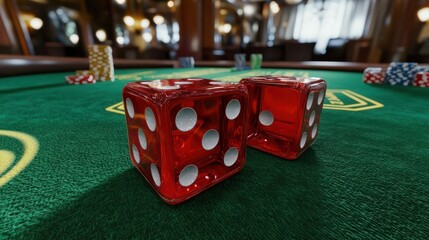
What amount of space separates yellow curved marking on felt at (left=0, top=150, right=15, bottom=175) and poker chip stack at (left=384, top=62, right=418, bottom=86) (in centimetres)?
370

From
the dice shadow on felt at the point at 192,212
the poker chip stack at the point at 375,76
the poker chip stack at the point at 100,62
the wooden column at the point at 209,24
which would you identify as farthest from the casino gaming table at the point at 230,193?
the wooden column at the point at 209,24

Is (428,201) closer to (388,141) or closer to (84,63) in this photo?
(388,141)

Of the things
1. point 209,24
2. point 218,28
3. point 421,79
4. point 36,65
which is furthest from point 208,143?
point 218,28

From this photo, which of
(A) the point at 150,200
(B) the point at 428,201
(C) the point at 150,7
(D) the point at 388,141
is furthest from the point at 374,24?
(C) the point at 150,7

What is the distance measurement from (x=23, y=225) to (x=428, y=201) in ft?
3.35

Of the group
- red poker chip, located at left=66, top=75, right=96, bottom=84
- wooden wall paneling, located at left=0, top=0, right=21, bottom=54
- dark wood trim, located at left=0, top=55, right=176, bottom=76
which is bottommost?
red poker chip, located at left=66, top=75, right=96, bottom=84

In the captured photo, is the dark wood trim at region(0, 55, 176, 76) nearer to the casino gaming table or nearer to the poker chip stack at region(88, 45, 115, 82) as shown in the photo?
the poker chip stack at region(88, 45, 115, 82)

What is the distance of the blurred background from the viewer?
17.9ft

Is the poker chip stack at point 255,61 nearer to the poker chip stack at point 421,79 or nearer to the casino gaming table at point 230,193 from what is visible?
the poker chip stack at point 421,79

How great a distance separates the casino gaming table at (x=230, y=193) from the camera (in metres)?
0.47

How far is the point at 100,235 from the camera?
0.45m

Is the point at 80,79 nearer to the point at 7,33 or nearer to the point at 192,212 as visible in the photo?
the point at 192,212

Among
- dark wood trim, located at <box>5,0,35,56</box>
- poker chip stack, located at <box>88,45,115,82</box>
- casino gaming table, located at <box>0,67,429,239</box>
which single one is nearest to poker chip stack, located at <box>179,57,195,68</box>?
poker chip stack, located at <box>88,45,115,82</box>

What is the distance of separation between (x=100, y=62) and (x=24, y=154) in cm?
231
